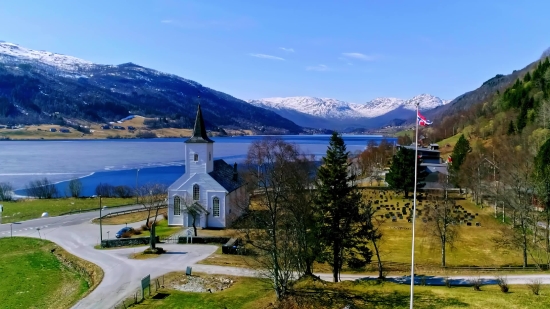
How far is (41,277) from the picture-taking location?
101 feet

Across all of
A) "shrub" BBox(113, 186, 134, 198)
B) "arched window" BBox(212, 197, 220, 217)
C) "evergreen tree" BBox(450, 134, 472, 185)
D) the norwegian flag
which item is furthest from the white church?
"evergreen tree" BBox(450, 134, 472, 185)

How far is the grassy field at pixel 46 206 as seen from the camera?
5619 centimetres

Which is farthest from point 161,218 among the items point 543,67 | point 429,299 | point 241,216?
point 543,67

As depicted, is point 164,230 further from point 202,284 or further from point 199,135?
point 202,284

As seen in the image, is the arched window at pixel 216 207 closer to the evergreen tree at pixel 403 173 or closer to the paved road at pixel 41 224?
the paved road at pixel 41 224

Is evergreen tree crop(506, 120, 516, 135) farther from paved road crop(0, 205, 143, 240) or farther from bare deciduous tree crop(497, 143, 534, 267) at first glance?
paved road crop(0, 205, 143, 240)

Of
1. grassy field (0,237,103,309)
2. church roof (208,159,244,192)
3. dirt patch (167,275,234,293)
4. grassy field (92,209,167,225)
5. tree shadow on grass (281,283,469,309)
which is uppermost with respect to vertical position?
church roof (208,159,244,192)

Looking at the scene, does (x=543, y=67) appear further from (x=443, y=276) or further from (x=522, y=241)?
(x=443, y=276)

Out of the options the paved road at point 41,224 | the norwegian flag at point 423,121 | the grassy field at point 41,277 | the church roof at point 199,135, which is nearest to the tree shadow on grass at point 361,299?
the norwegian flag at point 423,121

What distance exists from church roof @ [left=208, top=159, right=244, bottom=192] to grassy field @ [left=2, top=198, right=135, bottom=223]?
24.8 meters

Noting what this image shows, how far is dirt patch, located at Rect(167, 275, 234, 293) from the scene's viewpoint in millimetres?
25794

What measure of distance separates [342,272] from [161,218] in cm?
2779

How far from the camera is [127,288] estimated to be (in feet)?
86.8

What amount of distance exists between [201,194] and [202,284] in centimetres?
1861
